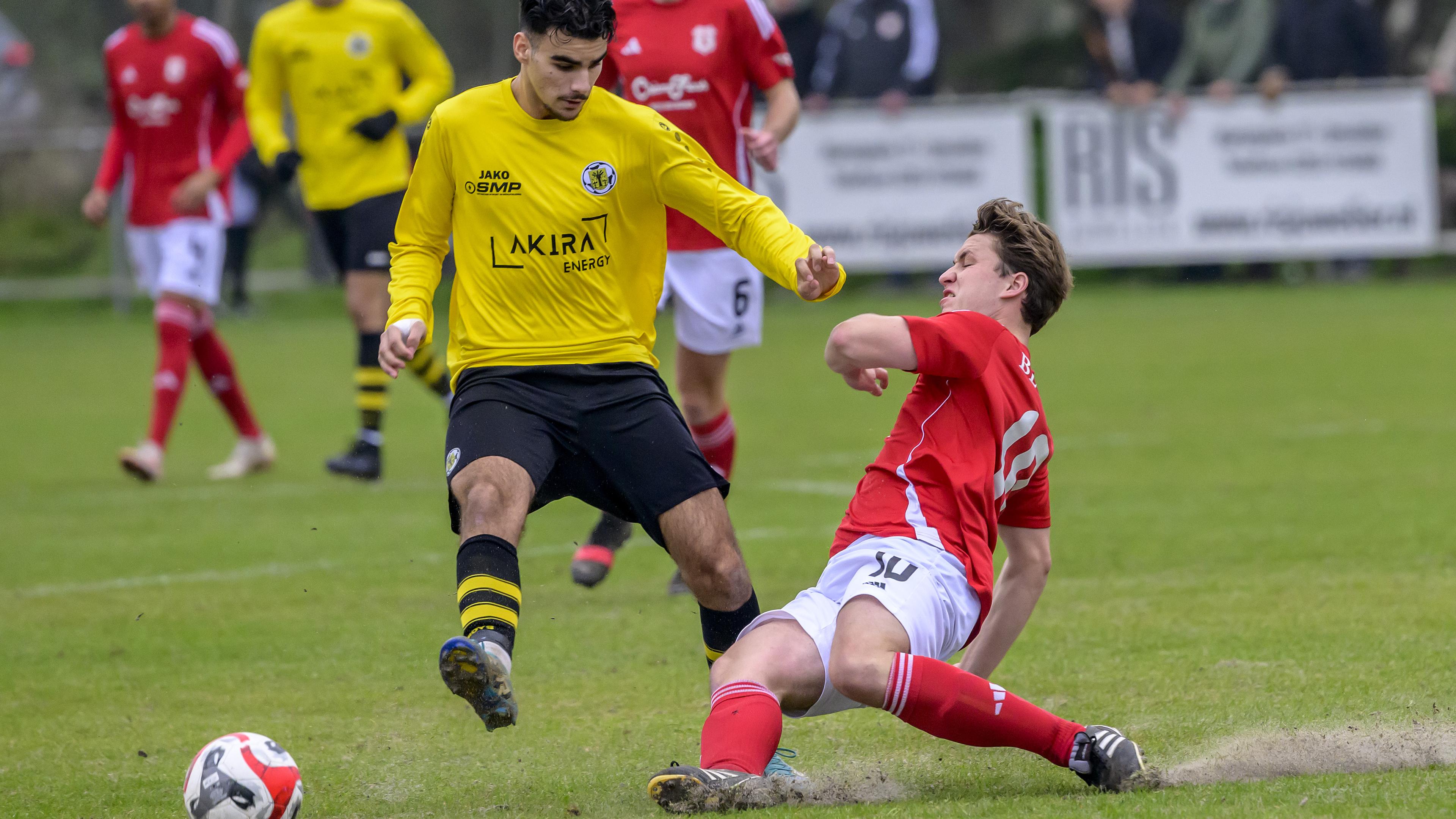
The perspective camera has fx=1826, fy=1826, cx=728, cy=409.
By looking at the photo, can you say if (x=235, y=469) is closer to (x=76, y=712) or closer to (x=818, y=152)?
(x=76, y=712)

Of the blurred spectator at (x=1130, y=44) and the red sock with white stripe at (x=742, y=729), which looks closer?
the red sock with white stripe at (x=742, y=729)

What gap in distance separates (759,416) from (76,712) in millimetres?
6586

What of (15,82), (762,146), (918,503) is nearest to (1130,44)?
(762,146)

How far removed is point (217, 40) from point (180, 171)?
28.5 inches

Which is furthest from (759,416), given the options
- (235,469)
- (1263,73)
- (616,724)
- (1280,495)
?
(1263,73)

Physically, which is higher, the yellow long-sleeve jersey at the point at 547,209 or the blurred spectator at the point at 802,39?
the yellow long-sleeve jersey at the point at 547,209

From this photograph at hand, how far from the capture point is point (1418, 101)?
16297 millimetres

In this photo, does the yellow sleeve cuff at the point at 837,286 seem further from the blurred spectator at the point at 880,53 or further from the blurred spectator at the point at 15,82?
the blurred spectator at the point at 15,82

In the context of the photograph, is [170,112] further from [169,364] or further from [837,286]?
[837,286]

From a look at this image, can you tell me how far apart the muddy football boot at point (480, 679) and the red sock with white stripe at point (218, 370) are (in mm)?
6203

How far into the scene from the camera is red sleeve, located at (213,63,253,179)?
959 cm

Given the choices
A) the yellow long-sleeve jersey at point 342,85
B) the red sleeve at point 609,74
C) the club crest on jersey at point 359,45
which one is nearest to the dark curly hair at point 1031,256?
the red sleeve at point 609,74

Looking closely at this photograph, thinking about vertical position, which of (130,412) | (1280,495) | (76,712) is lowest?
(130,412)

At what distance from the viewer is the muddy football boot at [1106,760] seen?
3740 millimetres
